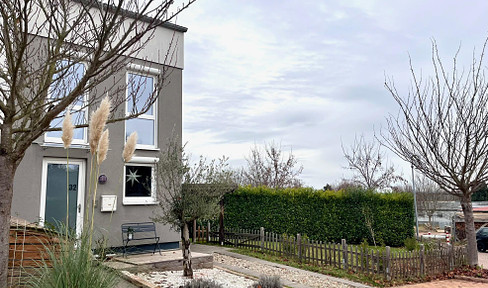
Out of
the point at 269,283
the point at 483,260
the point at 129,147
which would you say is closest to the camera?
the point at 129,147

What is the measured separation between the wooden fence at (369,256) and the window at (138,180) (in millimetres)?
4676

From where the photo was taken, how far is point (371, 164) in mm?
25719

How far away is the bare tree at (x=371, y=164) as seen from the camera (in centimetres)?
2552

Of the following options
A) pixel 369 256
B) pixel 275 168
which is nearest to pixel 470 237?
pixel 369 256

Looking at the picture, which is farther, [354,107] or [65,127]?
[354,107]

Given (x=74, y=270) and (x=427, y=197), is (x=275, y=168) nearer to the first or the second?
(x=427, y=197)

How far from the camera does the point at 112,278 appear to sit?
3463mm

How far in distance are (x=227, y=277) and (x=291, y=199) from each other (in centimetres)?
814

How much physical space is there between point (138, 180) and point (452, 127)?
934cm

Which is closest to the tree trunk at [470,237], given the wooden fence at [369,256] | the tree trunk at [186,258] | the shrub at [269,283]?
the wooden fence at [369,256]

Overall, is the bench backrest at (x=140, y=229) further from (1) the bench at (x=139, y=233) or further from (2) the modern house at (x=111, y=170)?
(2) the modern house at (x=111, y=170)

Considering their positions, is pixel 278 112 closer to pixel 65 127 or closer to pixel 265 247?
pixel 265 247

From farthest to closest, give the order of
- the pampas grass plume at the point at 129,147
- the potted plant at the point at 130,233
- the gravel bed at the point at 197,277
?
1. the potted plant at the point at 130,233
2. the gravel bed at the point at 197,277
3. the pampas grass plume at the point at 129,147

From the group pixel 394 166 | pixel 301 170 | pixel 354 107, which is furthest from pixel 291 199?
pixel 394 166
